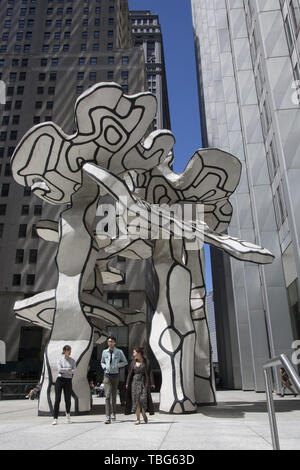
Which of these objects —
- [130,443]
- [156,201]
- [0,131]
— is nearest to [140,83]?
[0,131]

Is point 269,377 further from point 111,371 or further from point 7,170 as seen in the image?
point 7,170

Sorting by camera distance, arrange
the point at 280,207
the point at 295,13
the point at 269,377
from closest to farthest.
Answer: the point at 269,377 → the point at 295,13 → the point at 280,207

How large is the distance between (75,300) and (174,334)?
279 centimetres

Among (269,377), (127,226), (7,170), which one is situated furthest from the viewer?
(7,170)

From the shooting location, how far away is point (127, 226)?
1015 centimetres

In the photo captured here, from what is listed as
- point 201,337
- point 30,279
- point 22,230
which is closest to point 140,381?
point 201,337

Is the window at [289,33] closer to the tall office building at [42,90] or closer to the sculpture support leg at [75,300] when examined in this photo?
the sculpture support leg at [75,300]

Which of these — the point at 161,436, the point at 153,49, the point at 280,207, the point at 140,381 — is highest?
the point at 153,49

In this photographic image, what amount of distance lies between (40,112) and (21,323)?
81.5 ft

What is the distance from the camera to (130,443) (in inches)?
196

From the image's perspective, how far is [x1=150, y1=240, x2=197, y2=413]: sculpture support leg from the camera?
360 inches

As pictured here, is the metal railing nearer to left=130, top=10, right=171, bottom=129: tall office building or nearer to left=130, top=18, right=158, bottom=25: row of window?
left=130, top=10, right=171, bottom=129: tall office building

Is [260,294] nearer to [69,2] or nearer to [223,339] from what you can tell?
[223,339]

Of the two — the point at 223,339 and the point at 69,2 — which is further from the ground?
the point at 69,2
